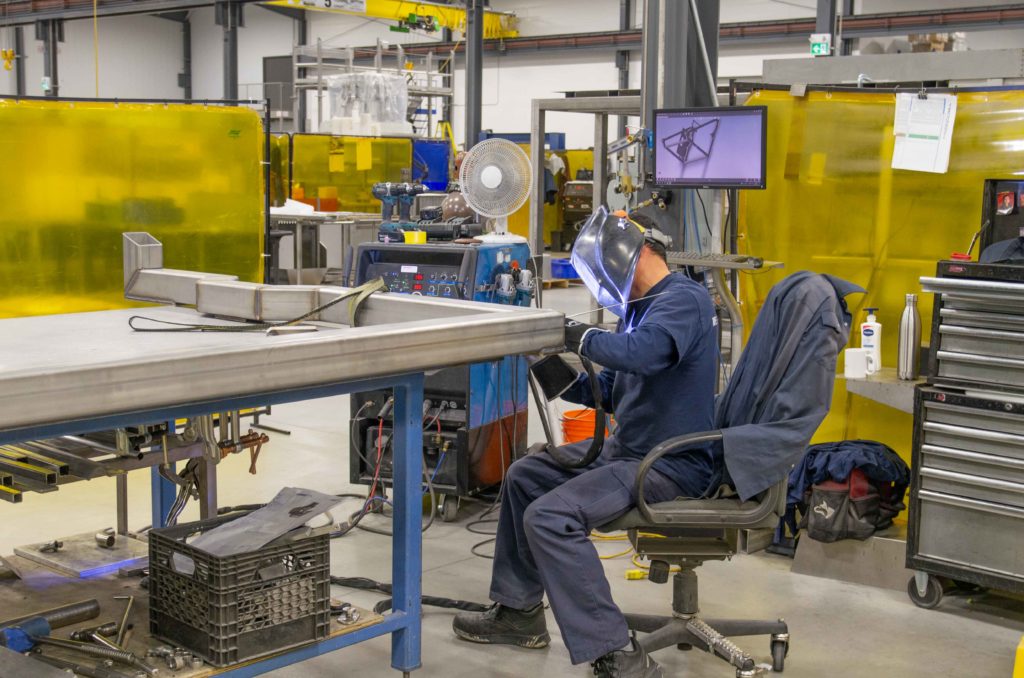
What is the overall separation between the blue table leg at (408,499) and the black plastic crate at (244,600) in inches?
6.9

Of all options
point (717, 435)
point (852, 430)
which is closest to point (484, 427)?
point (852, 430)

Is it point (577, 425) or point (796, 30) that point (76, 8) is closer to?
point (796, 30)

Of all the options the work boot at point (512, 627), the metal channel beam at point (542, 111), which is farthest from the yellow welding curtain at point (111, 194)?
the work boot at point (512, 627)

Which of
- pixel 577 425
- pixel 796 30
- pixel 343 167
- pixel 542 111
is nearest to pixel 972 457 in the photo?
pixel 577 425

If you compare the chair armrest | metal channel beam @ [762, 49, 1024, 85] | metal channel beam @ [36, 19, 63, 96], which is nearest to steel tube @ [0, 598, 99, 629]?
the chair armrest

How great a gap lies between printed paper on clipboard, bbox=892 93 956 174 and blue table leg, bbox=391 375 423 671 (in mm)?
2467

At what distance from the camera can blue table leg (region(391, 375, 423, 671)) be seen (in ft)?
8.47

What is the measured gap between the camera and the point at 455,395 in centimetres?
451

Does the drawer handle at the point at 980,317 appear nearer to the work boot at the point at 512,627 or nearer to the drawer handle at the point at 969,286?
the drawer handle at the point at 969,286

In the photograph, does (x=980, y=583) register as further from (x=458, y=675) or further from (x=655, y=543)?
(x=458, y=675)

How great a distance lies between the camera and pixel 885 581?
153 inches

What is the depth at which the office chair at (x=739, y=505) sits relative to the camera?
9.36 feet

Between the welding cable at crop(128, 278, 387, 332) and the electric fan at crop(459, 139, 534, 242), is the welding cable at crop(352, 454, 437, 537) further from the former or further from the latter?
the welding cable at crop(128, 278, 387, 332)

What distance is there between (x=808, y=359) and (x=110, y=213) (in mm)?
3680
